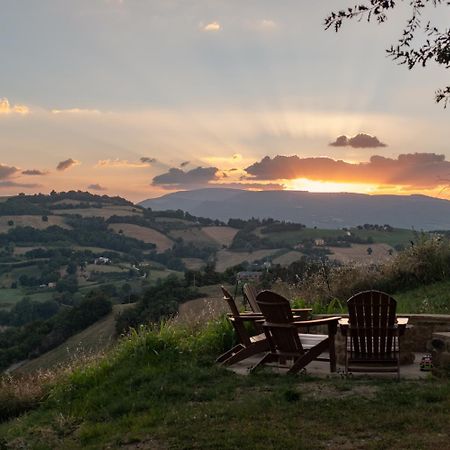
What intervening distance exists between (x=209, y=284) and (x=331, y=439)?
118 ft

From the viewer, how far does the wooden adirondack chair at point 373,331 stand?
22.7 ft

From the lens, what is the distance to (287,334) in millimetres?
7227

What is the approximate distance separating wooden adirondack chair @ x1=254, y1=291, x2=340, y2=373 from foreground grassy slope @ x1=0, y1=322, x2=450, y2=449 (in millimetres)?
340

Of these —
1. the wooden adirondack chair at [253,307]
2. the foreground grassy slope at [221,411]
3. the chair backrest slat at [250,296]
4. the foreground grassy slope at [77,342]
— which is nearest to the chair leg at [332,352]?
the foreground grassy slope at [221,411]

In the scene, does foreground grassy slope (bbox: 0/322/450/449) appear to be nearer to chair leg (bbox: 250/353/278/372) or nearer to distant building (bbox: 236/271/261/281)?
chair leg (bbox: 250/353/278/372)

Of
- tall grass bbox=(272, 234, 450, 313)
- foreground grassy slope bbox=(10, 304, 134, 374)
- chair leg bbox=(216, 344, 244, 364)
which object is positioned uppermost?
tall grass bbox=(272, 234, 450, 313)

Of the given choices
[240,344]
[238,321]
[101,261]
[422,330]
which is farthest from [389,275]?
[101,261]

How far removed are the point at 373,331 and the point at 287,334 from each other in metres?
0.99

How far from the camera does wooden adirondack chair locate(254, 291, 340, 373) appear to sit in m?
7.07

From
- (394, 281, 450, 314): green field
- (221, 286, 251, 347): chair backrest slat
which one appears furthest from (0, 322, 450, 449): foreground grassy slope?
(394, 281, 450, 314): green field

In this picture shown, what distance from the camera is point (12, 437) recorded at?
6.55m

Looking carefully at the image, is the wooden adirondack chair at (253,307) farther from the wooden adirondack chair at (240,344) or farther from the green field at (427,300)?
the green field at (427,300)

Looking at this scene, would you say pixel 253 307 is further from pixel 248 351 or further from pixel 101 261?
pixel 101 261

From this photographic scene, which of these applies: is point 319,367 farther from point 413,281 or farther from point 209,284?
point 209,284
